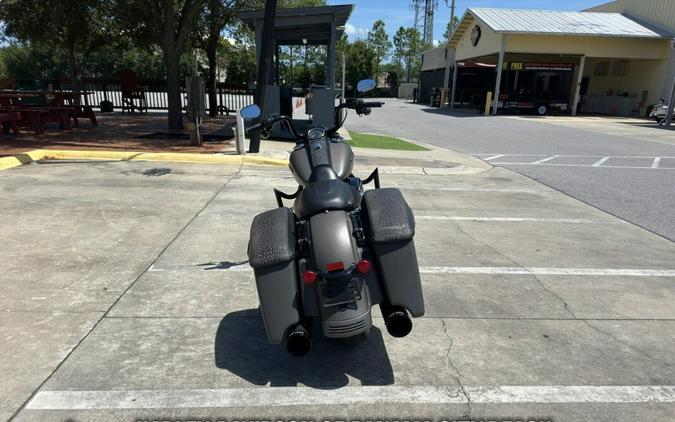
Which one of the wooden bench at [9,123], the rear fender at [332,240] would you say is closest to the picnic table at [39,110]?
the wooden bench at [9,123]

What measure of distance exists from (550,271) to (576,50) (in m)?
31.0

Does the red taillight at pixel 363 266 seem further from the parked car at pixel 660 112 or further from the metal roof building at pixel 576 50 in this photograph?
the parked car at pixel 660 112

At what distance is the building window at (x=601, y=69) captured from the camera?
36.5 metres

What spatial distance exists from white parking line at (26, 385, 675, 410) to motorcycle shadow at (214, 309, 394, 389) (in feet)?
0.33

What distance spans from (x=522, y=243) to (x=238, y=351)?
12.6ft

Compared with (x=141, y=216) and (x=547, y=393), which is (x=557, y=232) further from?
(x=141, y=216)

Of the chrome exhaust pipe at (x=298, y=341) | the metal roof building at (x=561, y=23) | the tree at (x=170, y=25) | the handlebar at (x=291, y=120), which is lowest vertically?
the chrome exhaust pipe at (x=298, y=341)

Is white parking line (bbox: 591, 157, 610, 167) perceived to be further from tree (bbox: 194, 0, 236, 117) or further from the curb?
tree (bbox: 194, 0, 236, 117)

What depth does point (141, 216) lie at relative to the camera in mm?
6070

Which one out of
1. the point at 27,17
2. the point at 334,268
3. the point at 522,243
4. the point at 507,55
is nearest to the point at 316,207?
the point at 334,268

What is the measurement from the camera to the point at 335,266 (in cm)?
256

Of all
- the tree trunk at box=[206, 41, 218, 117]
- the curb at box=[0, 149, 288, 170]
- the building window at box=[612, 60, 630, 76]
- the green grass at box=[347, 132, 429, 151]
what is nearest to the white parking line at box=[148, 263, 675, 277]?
the curb at box=[0, 149, 288, 170]

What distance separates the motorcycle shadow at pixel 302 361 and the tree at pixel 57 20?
14444 mm

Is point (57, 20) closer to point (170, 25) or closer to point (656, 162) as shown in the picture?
point (170, 25)
